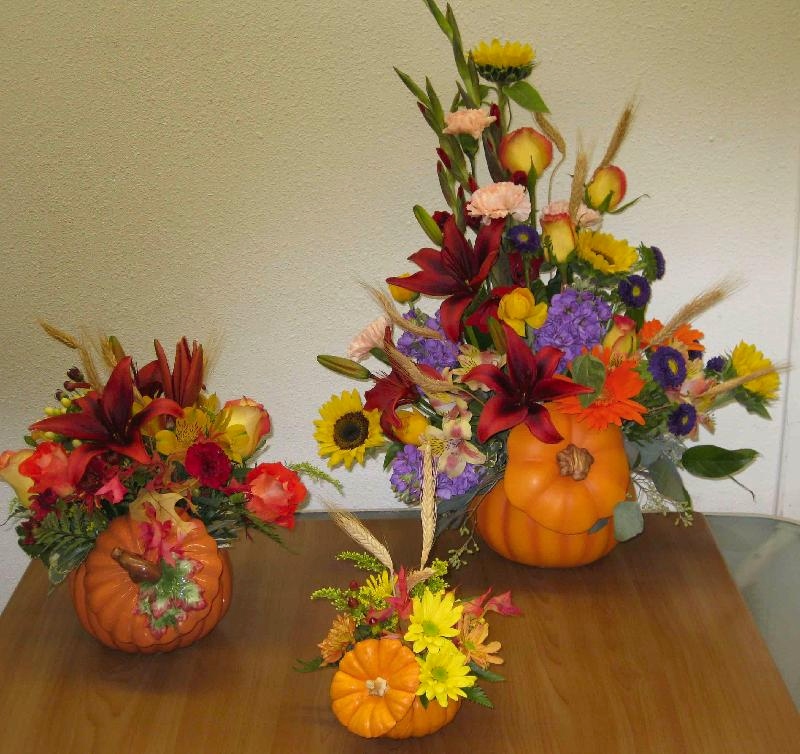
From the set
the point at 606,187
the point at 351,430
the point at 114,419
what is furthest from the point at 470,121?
the point at 114,419

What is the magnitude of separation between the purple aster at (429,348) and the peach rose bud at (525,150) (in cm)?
21

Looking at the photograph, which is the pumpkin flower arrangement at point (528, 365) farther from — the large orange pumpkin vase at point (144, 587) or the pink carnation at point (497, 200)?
the large orange pumpkin vase at point (144, 587)

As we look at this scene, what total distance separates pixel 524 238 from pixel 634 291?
0.15 meters

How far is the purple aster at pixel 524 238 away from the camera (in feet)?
3.71

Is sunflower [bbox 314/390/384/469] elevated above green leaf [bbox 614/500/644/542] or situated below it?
below

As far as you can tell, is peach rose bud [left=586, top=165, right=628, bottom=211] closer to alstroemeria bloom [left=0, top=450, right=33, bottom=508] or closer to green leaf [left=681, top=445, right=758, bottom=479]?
green leaf [left=681, top=445, right=758, bottom=479]

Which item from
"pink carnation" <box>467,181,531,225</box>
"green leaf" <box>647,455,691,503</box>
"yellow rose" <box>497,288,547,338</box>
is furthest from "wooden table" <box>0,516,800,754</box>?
"pink carnation" <box>467,181,531,225</box>

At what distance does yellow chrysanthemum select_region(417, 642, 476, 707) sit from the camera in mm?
887

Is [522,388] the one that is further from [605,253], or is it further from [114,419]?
[114,419]

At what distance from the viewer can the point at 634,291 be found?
3.82ft

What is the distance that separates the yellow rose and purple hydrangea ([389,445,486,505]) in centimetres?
18

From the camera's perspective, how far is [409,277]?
3.82ft

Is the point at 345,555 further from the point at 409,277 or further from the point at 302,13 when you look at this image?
the point at 302,13

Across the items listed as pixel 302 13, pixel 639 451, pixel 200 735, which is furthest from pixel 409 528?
pixel 302 13
